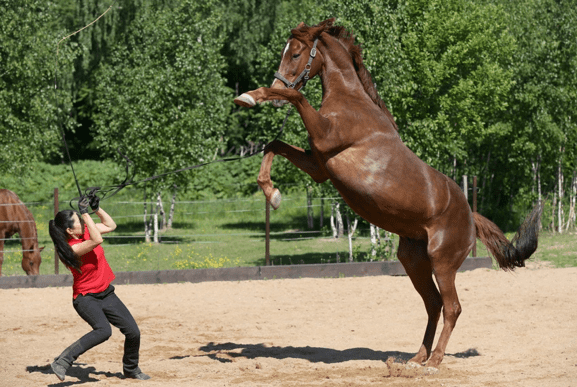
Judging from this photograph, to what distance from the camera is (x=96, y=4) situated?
96.4ft

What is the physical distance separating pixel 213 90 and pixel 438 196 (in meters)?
17.4

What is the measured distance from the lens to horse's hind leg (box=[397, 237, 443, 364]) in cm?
658

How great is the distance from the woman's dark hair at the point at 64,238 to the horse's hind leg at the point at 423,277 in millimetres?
3039


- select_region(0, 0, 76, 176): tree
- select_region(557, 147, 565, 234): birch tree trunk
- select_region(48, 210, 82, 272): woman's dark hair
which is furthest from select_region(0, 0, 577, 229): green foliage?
select_region(48, 210, 82, 272): woman's dark hair

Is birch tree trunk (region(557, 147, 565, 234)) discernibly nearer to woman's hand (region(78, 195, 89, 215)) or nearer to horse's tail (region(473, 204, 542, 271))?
horse's tail (region(473, 204, 542, 271))

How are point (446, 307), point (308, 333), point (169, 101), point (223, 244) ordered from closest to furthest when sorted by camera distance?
point (446, 307), point (308, 333), point (223, 244), point (169, 101)

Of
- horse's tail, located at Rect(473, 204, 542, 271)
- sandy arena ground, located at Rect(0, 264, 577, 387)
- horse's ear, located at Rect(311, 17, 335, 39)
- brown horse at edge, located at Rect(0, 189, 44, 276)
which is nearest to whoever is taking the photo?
horse's ear, located at Rect(311, 17, 335, 39)

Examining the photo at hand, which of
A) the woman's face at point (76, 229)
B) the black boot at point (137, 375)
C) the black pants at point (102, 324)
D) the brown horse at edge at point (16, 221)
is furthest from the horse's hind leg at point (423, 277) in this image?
the brown horse at edge at point (16, 221)

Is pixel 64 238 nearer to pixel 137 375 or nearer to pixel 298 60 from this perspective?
pixel 137 375

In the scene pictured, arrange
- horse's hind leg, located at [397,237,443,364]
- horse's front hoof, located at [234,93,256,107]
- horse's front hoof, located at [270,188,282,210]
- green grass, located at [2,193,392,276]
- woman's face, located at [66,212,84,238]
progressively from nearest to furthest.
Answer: horse's front hoof, located at [234,93,256,107]
horse's front hoof, located at [270,188,282,210]
woman's face, located at [66,212,84,238]
horse's hind leg, located at [397,237,443,364]
green grass, located at [2,193,392,276]

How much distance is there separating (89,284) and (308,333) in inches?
126

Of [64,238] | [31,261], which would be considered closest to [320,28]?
[64,238]

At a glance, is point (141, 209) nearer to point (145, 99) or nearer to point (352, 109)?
point (145, 99)

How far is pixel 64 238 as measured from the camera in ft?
19.3
